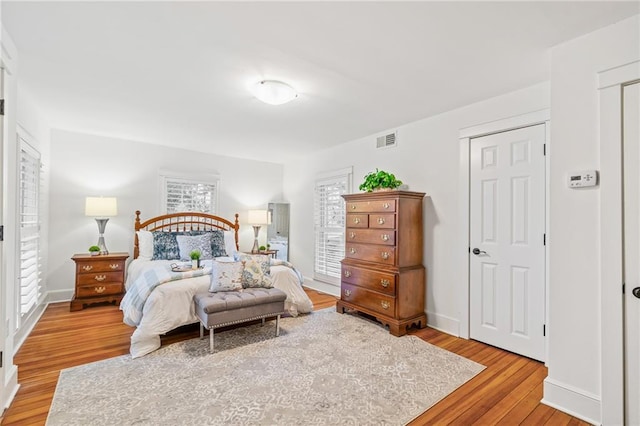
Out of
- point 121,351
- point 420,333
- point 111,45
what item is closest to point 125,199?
point 121,351

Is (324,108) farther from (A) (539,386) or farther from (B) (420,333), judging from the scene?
(A) (539,386)

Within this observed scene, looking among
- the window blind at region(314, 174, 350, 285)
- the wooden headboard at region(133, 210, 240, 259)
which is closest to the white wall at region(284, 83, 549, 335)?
the window blind at region(314, 174, 350, 285)

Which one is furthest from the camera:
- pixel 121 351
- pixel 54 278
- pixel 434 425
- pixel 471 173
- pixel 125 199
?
pixel 125 199

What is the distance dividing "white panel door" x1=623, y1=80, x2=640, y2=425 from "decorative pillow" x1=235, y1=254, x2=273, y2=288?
2974mm

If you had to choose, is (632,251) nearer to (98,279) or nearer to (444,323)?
(444,323)

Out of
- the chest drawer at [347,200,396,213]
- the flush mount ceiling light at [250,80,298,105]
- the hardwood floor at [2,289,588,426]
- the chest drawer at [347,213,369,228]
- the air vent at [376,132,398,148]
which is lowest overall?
the hardwood floor at [2,289,588,426]

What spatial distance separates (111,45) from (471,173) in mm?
3427

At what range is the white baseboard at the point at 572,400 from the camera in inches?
76.4

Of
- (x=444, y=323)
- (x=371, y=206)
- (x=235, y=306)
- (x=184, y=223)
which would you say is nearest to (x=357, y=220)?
(x=371, y=206)

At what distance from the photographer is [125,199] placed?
16.0ft

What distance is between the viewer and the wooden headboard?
4.88 meters

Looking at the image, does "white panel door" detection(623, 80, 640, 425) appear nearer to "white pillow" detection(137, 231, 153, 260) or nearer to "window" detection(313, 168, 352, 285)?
"window" detection(313, 168, 352, 285)

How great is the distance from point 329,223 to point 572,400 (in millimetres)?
3724

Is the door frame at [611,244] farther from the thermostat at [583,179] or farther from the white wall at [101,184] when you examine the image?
the white wall at [101,184]
